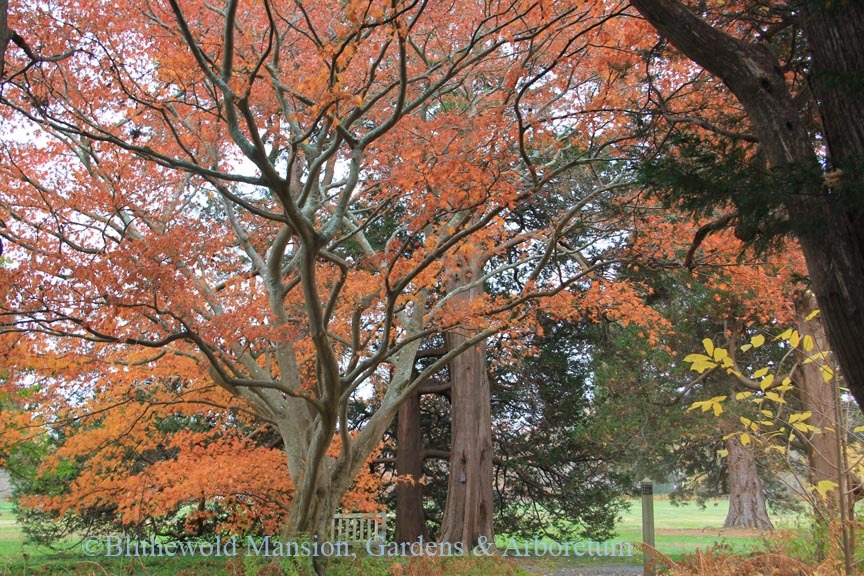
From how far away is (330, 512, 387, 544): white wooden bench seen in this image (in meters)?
11.1

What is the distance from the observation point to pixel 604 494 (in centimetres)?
1361

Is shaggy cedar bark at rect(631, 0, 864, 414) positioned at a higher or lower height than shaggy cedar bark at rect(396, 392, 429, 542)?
higher

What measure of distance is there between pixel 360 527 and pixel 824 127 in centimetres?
979

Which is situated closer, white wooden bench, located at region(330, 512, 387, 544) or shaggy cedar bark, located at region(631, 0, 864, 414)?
shaggy cedar bark, located at region(631, 0, 864, 414)

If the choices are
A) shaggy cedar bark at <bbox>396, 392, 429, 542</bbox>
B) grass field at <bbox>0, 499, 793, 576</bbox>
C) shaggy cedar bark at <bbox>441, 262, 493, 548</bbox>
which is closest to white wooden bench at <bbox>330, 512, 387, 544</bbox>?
shaggy cedar bark at <bbox>396, 392, 429, 542</bbox>

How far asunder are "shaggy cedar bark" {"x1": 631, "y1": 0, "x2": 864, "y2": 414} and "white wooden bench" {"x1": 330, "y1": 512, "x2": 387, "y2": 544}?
9113 mm

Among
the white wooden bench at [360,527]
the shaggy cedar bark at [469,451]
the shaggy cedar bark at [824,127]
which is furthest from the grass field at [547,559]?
the shaggy cedar bark at [824,127]

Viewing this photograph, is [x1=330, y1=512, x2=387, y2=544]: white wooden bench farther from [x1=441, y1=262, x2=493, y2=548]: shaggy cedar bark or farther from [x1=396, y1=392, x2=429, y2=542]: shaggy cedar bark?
[x1=441, y1=262, x2=493, y2=548]: shaggy cedar bark

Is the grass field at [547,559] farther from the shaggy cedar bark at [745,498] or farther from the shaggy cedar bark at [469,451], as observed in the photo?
the shaggy cedar bark at [469,451]

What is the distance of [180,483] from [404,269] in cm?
439

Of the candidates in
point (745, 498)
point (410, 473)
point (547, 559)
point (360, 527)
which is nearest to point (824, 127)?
point (360, 527)

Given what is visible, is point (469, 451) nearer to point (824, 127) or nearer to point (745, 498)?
point (824, 127)

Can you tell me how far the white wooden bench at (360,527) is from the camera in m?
11.1

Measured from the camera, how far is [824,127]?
10.1 ft
